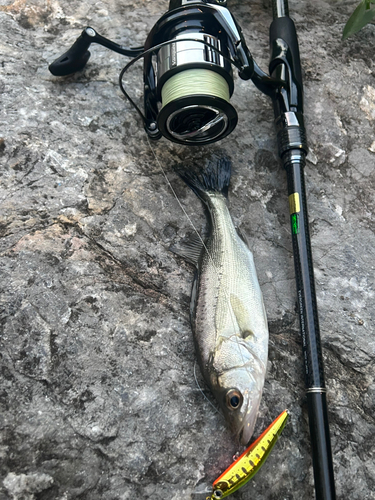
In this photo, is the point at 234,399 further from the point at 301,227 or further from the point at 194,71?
the point at 194,71

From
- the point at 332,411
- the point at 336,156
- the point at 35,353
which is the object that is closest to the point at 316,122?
the point at 336,156

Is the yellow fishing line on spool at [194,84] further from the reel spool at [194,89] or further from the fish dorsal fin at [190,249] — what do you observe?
the fish dorsal fin at [190,249]

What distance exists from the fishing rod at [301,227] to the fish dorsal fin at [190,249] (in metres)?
0.49

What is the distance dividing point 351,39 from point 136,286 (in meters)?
2.52

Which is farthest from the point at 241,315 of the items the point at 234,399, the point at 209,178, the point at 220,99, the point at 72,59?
the point at 72,59

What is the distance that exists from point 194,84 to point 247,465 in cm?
170

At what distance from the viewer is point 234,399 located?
1788mm

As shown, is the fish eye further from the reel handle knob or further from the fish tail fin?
the reel handle knob

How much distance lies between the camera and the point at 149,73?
7.46 ft

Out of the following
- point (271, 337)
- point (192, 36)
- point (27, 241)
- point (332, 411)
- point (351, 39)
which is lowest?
point (332, 411)

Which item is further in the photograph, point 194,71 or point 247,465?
point 194,71

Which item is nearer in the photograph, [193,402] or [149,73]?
[193,402]

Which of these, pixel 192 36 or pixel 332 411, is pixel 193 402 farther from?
pixel 192 36

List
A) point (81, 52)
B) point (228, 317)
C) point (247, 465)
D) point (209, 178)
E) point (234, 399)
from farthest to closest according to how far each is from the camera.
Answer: point (81, 52) < point (209, 178) < point (228, 317) < point (234, 399) < point (247, 465)
